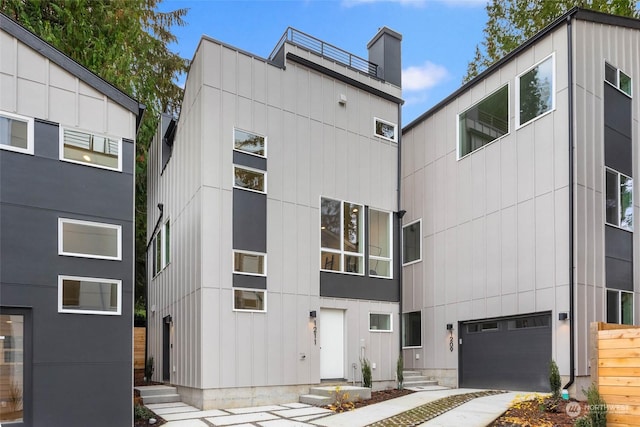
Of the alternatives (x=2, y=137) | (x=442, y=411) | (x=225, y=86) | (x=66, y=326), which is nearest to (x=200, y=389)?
(x=66, y=326)

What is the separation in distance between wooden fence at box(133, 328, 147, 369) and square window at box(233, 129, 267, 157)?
9403 millimetres

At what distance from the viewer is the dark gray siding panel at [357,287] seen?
11727 millimetres

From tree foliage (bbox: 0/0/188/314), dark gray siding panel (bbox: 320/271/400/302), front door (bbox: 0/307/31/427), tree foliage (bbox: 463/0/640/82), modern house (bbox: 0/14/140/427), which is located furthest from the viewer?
tree foliage (bbox: 463/0/640/82)

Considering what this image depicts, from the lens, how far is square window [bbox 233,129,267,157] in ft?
35.8

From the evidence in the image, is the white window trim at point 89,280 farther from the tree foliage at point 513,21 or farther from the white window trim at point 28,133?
the tree foliage at point 513,21

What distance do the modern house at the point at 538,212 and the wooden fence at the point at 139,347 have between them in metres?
9.52

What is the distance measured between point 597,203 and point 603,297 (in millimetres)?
2035

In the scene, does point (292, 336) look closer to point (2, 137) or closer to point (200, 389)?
point (200, 389)

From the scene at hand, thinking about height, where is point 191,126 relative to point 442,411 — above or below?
above

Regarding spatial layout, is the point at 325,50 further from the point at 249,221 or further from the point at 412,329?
the point at 412,329

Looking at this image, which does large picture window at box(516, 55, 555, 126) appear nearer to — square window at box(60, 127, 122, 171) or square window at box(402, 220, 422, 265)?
square window at box(402, 220, 422, 265)

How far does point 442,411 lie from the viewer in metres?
8.74

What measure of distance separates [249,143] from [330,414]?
6.03 m

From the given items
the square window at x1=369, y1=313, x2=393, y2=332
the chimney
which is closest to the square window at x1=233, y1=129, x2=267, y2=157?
the chimney
